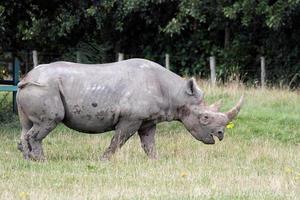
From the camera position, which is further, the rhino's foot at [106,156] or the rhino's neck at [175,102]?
the rhino's neck at [175,102]

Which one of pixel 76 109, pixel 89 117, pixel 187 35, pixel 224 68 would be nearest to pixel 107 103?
pixel 89 117

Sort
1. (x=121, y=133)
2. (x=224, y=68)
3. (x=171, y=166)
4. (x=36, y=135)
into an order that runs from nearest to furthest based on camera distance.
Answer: (x=171, y=166) → (x=36, y=135) → (x=121, y=133) → (x=224, y=68)

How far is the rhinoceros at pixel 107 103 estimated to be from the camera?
12.5m

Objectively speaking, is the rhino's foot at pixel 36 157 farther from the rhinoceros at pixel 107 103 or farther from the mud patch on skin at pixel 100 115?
the mud patch on skin at pixel 100 115

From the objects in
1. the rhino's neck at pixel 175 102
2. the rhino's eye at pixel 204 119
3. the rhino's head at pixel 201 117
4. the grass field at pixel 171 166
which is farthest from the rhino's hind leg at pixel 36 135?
the rhino's eye at pixel 204 119

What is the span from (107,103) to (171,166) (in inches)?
60.6

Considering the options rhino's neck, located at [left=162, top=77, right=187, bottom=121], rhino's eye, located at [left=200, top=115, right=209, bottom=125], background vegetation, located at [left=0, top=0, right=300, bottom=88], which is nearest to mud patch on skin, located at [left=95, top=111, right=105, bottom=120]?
rhino's neck, located at [left=162, top=77, right=187, bottom=121]

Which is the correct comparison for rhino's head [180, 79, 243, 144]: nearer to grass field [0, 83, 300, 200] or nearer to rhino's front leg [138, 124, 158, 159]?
grass field [0, 83, 300, 200]

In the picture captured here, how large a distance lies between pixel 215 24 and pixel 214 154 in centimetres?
1640

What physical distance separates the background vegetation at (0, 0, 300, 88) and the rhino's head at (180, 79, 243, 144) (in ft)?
37.2

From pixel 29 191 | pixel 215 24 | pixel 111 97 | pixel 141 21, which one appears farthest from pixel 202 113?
pixel 141 21

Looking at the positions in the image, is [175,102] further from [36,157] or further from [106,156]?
[36,157]

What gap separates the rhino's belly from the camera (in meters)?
12.6

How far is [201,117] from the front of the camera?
42.7 ft
